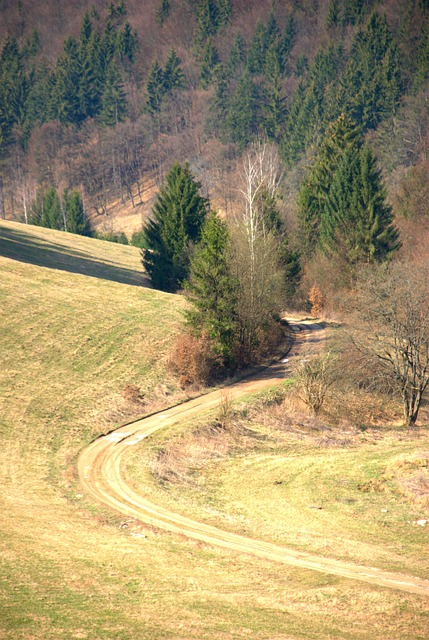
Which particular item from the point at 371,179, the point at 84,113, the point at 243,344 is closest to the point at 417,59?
the point at 371,179

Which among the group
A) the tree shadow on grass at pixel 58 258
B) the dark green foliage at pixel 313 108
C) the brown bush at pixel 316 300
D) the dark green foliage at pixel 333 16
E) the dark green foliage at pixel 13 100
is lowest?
the brown bush at pixel 316 300

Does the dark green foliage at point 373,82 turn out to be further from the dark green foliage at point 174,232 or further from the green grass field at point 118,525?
the green grass field at point 118,525

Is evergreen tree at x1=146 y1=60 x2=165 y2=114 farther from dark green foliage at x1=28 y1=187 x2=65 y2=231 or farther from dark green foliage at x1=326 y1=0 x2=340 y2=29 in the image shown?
dark green foliage at x1=28 y1=187 x2=65 y2=231

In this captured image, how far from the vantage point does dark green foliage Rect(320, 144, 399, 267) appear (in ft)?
240

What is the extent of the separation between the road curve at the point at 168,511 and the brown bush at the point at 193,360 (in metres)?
1.78

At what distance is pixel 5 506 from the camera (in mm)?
24984

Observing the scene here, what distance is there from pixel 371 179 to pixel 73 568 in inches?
2476

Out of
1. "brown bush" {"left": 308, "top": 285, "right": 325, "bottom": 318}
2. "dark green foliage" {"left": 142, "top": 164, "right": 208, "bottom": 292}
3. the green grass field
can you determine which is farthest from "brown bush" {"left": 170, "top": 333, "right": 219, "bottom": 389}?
"brown bush" {"left": 308, "top": 285, "right": 325, "bottom": 318}

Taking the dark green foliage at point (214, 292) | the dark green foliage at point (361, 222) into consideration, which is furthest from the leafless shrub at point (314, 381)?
the dark green foliage at point (361, 222)

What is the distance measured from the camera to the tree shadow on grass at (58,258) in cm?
7125

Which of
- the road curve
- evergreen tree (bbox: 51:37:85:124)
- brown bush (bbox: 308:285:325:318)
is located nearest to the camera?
the road curve

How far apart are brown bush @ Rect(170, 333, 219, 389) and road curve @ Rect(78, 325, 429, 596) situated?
1775 mm

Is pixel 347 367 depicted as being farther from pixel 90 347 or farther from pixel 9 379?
pixel 9 379

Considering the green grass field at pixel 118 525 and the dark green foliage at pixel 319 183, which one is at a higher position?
the dark green foliage at pixel 319 183
